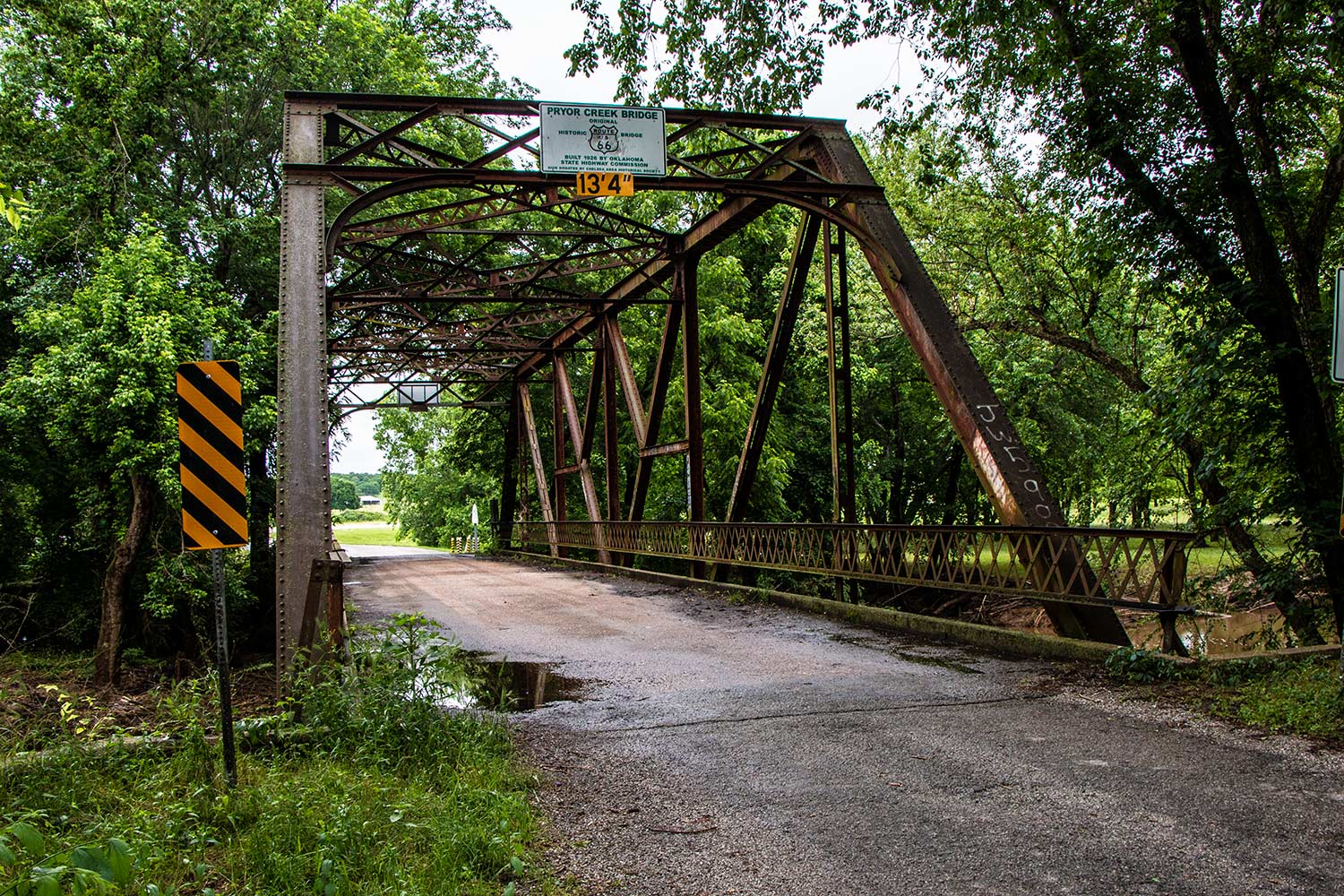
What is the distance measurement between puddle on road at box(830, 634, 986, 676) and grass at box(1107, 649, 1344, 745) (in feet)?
3.52

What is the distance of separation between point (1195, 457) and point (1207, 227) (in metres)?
4.30

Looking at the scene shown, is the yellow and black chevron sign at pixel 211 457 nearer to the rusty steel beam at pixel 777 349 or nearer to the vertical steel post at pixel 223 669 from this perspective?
the vertical steel post at pixel 223 669

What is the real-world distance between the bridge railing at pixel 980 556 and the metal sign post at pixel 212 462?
5862 mm

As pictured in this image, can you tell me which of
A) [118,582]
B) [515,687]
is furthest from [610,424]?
[515,687]

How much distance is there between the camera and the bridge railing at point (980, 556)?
7223 millimetres

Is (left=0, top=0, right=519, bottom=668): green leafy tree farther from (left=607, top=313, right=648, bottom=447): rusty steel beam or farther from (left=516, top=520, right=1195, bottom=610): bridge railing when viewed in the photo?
(left=516, top=520, right=1195, bottom=610): bridge railing

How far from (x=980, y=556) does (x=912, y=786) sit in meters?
6.14

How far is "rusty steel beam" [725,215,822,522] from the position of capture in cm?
1245

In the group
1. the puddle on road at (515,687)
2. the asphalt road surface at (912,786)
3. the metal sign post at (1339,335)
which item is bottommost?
the puddle on road at (515,687)

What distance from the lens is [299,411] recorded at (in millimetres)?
7461

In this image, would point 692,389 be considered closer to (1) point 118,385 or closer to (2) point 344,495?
(1) point 118,385

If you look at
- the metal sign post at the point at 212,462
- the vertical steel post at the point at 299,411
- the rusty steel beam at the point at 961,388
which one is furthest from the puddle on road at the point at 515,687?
the rusty steel beam at the point at 961,388

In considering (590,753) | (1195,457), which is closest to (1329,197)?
(1195,457)

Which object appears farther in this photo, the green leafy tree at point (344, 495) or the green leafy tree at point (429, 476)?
the green leafy tree at point (344, 495)
